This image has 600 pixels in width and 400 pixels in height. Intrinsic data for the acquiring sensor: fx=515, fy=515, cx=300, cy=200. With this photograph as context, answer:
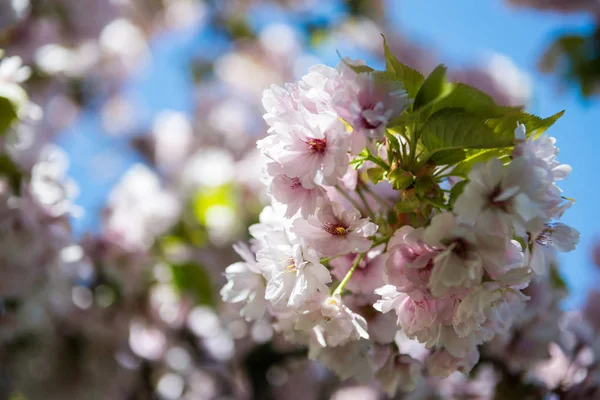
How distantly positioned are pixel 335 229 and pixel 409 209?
92mm

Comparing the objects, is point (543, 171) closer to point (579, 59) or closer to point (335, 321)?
point (335, 321)

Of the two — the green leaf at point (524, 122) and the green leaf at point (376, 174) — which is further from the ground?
the green leaf at point (524, 122)

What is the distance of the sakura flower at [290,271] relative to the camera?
1.94 feet

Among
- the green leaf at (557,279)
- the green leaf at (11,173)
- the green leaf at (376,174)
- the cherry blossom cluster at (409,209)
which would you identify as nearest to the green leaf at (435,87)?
the cherry blossom cluster at (409,209)

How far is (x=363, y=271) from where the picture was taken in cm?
68

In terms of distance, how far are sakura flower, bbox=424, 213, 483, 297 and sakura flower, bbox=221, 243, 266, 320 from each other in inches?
9.8

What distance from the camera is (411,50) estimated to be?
145 inches

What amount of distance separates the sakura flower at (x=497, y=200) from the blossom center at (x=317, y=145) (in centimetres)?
15

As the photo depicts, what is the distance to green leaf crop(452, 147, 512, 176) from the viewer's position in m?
0.60

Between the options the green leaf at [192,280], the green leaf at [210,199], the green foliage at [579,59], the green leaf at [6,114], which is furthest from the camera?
the green leaf at [210,199]

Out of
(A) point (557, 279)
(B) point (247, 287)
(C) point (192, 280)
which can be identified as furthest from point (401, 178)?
(C) point (192, 280)

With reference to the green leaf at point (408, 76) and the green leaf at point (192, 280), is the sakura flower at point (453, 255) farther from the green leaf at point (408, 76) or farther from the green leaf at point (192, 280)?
the green leaf at point (192, 280)

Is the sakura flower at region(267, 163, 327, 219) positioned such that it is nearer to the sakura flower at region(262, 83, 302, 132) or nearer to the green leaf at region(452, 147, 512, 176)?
the sakura flower at region(262, 83, 302, 132)

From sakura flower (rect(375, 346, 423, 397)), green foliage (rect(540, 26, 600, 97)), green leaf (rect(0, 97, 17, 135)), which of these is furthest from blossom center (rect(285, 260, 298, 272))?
green foliage (rect(540, 26, 600, 97))
